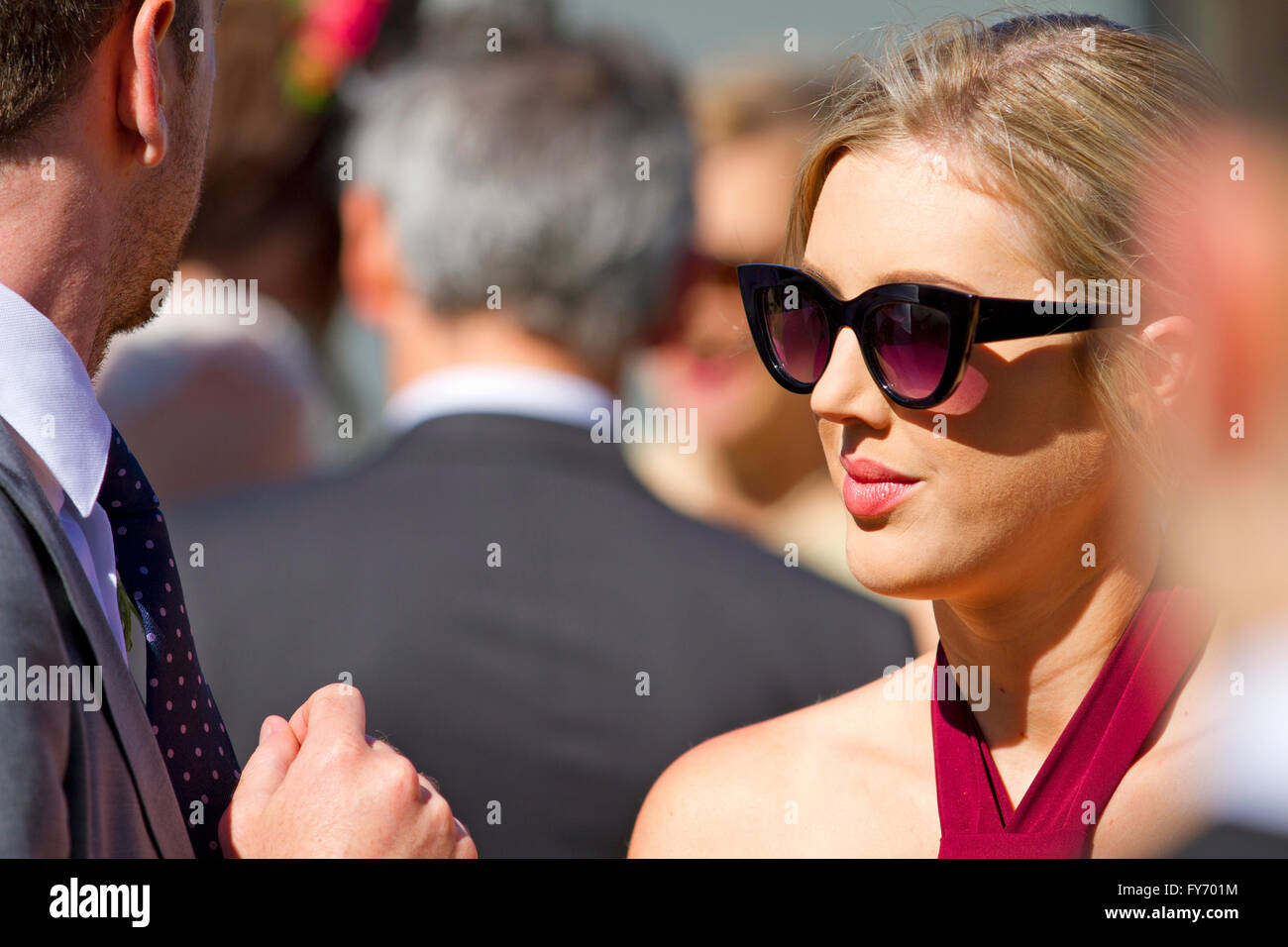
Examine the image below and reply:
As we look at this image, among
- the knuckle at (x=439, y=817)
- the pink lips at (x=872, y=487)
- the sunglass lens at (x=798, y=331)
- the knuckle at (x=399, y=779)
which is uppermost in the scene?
the sunglass lens at (x=798, y=331)

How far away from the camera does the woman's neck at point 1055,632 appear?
6.09 ft

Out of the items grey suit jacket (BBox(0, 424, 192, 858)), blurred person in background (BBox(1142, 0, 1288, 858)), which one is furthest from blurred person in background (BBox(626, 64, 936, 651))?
blurred person in background (BBox(1142, 0, 1288, 858))

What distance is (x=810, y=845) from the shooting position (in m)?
1.95

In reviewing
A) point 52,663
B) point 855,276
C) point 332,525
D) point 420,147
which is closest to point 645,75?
point 420,147

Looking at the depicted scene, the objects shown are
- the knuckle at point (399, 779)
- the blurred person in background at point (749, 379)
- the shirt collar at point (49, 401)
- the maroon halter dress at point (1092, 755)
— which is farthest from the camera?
the blurred person in background at point (749, 379)

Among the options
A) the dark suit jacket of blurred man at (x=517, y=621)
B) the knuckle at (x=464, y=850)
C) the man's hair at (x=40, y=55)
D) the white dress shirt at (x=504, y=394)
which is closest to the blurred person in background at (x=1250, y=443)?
the knuckle at (x=464, y=850)

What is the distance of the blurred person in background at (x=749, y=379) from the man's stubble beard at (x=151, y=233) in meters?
2.18

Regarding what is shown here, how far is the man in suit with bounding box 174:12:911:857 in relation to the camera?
250 centimetres

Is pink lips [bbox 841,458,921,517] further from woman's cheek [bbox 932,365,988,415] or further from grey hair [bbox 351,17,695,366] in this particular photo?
grey hair [bbox 351,17,695,366]

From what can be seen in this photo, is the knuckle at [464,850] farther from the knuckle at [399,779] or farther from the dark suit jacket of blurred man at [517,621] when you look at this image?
the dark suit jacket of blurred man at [517,621]

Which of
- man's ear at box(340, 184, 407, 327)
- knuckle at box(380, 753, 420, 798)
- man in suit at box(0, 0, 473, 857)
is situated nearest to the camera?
man in suit at box(0, 0, 473, 857)

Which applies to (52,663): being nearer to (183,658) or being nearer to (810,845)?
(183,658)

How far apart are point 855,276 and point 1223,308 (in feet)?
3.22

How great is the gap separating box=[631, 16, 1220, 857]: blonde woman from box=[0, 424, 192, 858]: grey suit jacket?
88cm
